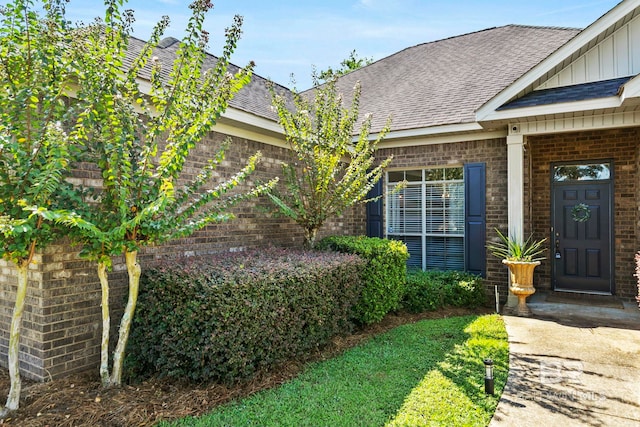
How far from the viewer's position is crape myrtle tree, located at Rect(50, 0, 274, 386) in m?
3.43

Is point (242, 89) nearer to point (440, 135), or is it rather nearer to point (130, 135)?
point (440, 135)

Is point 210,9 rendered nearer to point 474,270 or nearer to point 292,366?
point 292,366

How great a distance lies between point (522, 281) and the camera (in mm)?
6367

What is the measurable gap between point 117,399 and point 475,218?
6.53 metres

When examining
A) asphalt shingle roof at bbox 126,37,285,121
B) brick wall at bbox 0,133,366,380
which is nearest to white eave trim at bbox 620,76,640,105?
asphalt shingle roof at bbox 126,37,285,121

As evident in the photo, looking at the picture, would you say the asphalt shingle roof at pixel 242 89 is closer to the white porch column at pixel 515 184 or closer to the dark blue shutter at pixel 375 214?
the dark blue shutter at pixel 375 214

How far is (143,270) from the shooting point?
175 inches

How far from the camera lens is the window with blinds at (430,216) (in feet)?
26.2

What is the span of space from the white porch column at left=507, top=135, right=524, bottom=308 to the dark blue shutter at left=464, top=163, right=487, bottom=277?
0.62 meters

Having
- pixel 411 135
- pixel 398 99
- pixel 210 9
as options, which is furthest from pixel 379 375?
pixel 398 99

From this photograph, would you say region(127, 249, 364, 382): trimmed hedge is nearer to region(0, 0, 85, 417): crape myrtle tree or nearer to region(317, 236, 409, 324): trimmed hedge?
region(0, 0, 85, 417): crape myrtle tree

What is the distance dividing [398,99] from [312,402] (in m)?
7.63

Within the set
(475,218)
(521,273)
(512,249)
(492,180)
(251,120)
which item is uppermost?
(251,120)

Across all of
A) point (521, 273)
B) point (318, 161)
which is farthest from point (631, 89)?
point (318, 161)
